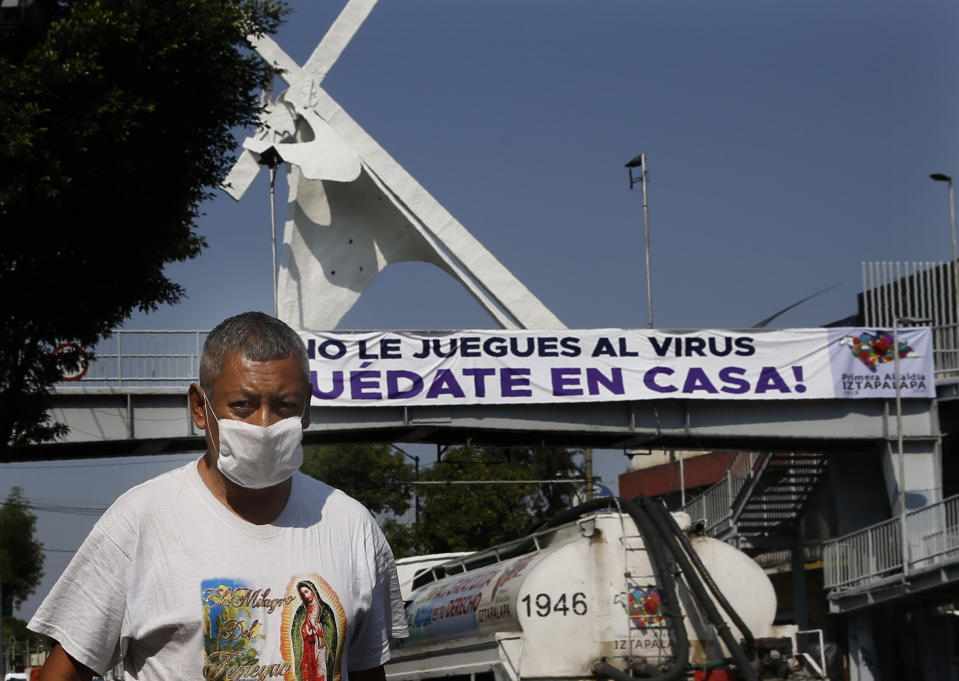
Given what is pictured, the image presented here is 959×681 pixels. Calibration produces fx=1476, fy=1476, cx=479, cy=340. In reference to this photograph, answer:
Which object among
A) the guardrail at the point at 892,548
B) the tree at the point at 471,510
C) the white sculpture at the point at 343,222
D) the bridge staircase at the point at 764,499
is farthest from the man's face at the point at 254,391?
the tree at the point at 471,510

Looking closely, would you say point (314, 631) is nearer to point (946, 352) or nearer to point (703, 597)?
point (703, 597)

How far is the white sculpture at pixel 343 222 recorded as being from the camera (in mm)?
42906

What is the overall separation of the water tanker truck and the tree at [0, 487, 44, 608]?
73077 millimetres

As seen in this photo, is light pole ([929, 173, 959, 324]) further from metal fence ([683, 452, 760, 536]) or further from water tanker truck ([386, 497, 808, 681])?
water tanker truck ([386, 497, 808, 681])

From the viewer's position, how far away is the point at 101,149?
1719 cm

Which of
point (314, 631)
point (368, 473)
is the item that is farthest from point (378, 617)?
point (368, 473)

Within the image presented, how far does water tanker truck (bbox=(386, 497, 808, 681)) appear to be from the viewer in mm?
14336

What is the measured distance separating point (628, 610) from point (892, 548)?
1733cm

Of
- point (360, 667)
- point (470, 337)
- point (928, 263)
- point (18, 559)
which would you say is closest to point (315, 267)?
point (470, 337)

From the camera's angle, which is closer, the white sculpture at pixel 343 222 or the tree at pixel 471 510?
the white sculpture at pixel 343 222

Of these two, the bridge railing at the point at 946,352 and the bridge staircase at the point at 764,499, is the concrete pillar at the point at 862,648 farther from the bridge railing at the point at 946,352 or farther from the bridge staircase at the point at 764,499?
the bridge railing at the point at 946,352

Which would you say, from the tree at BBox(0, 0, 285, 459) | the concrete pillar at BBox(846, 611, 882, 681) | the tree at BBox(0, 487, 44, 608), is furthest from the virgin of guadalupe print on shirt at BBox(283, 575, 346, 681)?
the tree at BBox(0, 487, 44, 608)

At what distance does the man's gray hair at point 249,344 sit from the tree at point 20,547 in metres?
82.9

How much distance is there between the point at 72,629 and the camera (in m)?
3.84
